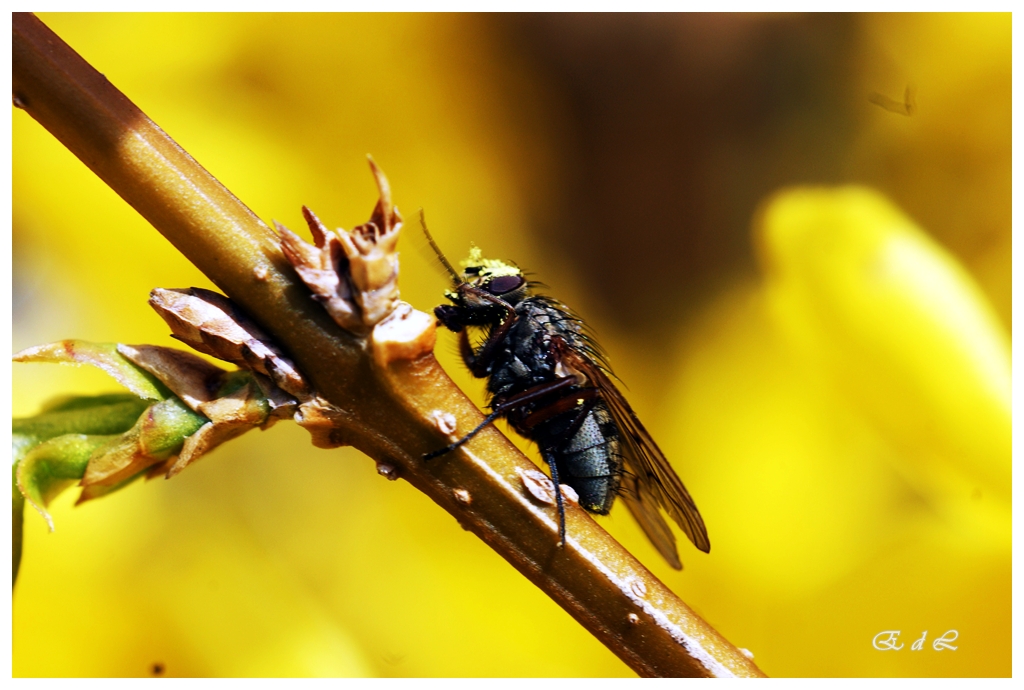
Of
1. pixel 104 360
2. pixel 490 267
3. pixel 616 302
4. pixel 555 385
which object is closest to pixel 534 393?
pixel 555 385

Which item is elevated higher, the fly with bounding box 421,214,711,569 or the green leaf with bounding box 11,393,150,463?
the green leaf with bounding box 11,393,150,463

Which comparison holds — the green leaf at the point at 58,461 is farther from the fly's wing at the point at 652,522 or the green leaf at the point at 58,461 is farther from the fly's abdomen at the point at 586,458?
the fly's wing at the point at 652,522

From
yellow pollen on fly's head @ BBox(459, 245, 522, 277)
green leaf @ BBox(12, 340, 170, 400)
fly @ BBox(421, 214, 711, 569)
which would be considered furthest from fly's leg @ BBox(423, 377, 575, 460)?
green leaf @ BBox(12, 340, 170, 400)

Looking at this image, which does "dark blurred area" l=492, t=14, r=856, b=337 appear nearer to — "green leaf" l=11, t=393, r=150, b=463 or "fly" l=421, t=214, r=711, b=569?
"fly" l=421, t=214, r=711, b=569

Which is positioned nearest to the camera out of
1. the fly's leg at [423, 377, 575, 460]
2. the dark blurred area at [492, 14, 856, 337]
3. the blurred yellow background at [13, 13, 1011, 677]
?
the fly's leg at [423, 377, 575, 460]

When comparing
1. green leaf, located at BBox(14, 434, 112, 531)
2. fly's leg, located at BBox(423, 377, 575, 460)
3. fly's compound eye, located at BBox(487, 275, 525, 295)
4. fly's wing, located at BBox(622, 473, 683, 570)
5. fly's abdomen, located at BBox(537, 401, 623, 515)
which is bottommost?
fly's wing, located at BBox(622, 473, 683, 570)

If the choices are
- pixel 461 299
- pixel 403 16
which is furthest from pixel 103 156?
pixel 403 16

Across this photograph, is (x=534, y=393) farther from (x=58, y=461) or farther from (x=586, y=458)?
(x=58, y=461)

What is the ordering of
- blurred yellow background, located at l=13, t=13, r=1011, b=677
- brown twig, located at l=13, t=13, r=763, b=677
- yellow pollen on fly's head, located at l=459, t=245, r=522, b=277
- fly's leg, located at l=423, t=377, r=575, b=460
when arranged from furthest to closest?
1. blurred yellow background, located at l=13, t=13, r=1011, b=677
2. yellow pollen on fly's head, located at l=459, t=245, r=522, b=277
3. fly's leg, located at l=423, t=377, r=575, b=460
4. brown twig, located at l=13, t=13, r=763, b=677

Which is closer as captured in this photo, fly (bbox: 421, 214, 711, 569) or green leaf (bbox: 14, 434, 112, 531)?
green leaf (bbox: 14, 434, 112, 531)
